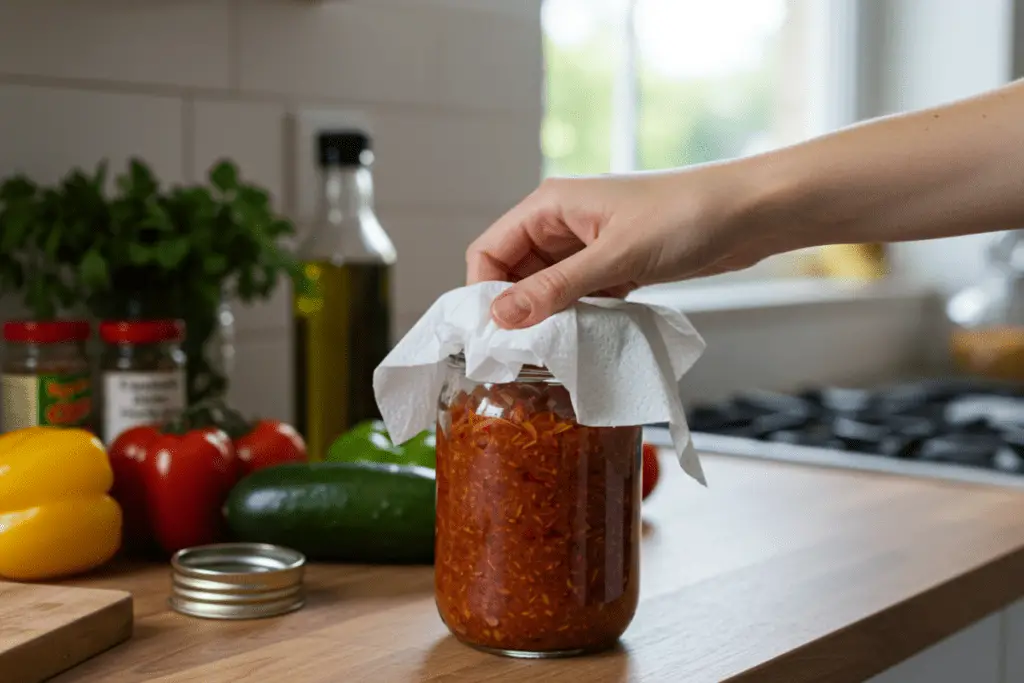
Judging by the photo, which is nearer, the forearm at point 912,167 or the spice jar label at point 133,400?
the forearm at point 912,167

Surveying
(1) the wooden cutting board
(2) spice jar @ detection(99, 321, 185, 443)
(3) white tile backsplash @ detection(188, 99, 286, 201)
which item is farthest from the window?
(1) the wooden cutting board

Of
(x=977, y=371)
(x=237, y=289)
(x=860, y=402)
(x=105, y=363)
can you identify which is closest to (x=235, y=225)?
(x=237, y=289)

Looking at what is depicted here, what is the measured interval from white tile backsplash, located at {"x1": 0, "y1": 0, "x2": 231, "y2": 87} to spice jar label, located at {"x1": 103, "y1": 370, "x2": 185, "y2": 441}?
0.34 meters

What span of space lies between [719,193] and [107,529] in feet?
1.62

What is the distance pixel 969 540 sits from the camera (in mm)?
1099

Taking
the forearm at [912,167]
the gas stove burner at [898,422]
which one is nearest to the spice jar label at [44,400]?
the forearm at [912,167]

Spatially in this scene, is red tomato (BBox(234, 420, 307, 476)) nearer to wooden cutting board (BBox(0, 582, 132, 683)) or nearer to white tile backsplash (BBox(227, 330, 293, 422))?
wooden cutting board (BBox(0, 582, 132, 683))

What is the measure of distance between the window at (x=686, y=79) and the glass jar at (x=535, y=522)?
131 cm

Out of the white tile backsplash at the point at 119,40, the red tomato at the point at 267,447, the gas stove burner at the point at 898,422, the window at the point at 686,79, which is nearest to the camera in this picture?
the red tomato at the point at 267,447

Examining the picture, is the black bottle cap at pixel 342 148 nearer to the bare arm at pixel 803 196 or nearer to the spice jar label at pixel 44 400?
the spice jar label at pixel 44 400

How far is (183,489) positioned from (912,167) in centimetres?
57

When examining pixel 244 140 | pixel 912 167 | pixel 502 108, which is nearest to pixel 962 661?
pixel 912 167

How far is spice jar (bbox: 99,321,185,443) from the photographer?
44.1 inches

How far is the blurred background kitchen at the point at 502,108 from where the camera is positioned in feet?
4.42
